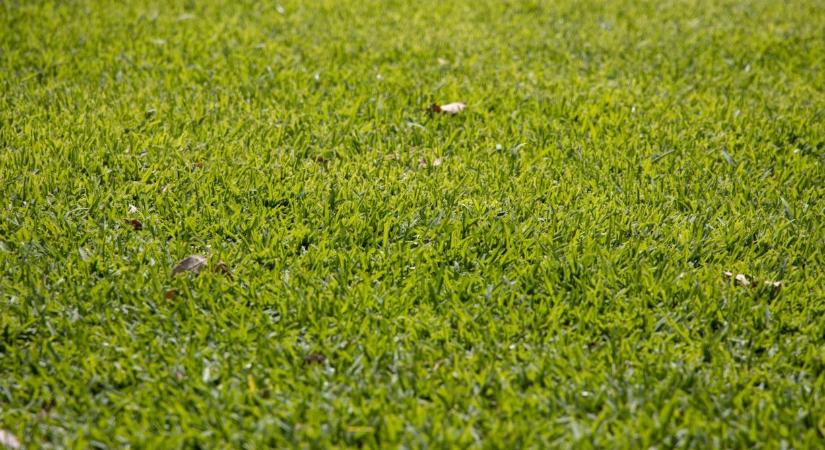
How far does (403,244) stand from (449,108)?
1.38 metres

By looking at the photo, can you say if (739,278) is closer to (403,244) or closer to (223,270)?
(403,244)

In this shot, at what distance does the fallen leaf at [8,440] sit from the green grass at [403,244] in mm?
33

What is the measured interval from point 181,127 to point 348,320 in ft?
5.87

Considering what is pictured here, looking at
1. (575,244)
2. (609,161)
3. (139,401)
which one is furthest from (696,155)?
(139,401)

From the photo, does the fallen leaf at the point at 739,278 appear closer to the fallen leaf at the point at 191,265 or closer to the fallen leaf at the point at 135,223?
the fallen leaf at the point at 191,265

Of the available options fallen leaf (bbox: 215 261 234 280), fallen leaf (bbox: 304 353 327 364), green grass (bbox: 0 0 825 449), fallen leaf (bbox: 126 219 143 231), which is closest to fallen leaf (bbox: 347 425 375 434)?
green grass (bbox: 0 0 825 449)

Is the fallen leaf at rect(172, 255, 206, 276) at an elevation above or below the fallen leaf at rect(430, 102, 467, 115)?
below

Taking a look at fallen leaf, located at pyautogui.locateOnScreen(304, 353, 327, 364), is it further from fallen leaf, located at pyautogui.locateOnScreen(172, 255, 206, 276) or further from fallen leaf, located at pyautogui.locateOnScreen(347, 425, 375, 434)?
fallen leaf, located at pyautogui.locateOnScreen(172, 255, 206, 276)

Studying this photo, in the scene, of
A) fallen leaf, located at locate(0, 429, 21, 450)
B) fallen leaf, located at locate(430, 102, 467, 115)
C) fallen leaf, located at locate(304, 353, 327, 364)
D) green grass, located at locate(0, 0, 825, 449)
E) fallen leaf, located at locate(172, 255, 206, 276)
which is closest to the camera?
fallen leaf, located at locate(0, 429, 21, 450)

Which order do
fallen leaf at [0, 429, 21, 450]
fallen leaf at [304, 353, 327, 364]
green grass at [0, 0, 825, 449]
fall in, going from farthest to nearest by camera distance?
fallen leaf at [304, 353, 327, 364], green grass at [0, 0, 825, 449], fallen leaf at [0, 429, 21, 450]

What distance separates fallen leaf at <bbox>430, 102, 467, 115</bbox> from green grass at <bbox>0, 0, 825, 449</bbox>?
6 cm

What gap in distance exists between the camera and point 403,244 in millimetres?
3094

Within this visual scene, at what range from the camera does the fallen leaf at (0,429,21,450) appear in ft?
7.02

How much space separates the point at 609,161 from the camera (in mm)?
3764
